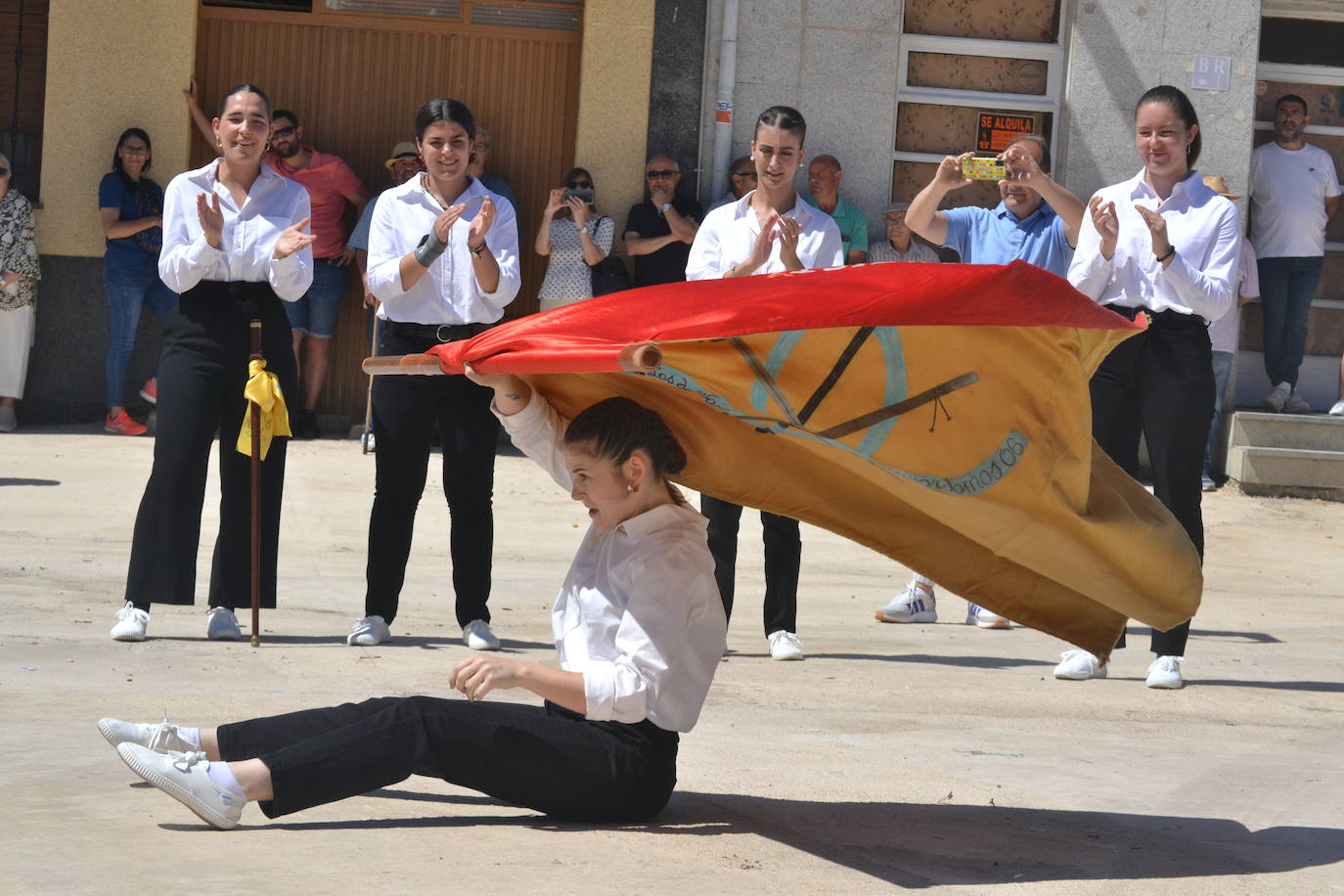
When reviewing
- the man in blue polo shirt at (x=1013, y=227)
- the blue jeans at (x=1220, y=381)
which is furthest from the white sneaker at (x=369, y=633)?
the blue jeans at (x=1220, y=381)

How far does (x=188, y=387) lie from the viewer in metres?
6.41

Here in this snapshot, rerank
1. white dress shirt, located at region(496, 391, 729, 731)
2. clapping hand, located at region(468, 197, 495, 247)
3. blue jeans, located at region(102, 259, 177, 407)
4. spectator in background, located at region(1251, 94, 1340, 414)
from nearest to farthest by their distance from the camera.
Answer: white dress shirt, located at region(496, 391, 729, 731) < clapping hand, located at region(468, 197, 495, 247) < blue jeans, located at region(102, 259, 177, 407) < spectator in background, located at region(1251, 94, 1340, 414)

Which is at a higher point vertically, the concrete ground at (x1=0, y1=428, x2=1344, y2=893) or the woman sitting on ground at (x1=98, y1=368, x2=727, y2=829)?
the woman sitting on ground at (x1=98, y1=368, x2=727, y2=829)

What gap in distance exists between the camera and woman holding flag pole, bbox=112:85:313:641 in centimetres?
640

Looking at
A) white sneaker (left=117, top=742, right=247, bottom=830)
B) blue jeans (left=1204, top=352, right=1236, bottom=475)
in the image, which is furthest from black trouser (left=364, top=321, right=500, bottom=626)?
blue jeans (left=1204, top=352, right=1236, bottom=475)

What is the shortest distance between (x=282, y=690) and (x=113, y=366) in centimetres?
680

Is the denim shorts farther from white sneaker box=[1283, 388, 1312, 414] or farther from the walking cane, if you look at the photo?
white sneaker box=[1283, 388, 1312, 414]

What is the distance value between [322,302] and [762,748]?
7766mm

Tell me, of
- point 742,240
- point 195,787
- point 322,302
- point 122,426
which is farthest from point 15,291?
point 195,787

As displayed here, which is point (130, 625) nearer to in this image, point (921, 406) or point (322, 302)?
point (921, 406)

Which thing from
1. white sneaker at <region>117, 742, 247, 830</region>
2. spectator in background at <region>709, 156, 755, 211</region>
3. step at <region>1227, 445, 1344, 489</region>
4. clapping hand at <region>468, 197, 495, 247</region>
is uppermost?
A: spectator in background at <region>709, 156, 755, 211</region>

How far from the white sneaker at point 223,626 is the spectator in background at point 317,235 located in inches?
219

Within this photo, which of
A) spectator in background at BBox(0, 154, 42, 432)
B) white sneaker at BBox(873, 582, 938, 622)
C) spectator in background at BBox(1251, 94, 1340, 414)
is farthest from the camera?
spectator in background at BBox(1251, 94, 1340, 414)

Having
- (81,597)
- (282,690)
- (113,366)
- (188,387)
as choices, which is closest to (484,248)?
(188,387)
